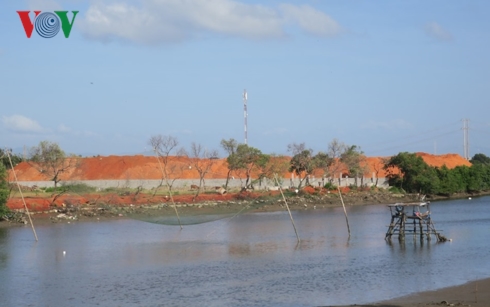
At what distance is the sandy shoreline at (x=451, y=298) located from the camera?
16203 millimetres

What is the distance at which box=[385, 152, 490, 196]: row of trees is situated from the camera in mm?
66000

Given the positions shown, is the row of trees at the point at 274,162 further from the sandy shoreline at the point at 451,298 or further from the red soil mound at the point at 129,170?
the sandy shoreline at the point at 451,298

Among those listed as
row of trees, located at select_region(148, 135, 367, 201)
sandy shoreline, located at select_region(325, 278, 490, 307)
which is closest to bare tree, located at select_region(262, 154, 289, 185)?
row of trees, located at select_region(148, 135, 367, 201)

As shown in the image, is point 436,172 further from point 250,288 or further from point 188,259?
point 250,288

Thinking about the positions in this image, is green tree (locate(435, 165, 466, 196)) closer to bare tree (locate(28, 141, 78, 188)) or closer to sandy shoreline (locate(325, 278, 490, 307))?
bare tree (locate(28, 141, 78, 188))

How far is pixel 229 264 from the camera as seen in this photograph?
2508 centimetres

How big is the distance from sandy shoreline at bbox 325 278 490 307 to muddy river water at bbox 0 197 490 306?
683 millimetres

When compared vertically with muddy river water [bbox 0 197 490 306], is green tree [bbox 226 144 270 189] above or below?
above

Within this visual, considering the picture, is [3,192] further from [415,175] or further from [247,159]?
[415,175]

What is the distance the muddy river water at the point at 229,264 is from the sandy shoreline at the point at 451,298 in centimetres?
68

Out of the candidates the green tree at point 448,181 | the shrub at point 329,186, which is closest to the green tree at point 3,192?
the shrub at point 329,186

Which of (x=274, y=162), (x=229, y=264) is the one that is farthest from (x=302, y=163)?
(x=229, y=264)

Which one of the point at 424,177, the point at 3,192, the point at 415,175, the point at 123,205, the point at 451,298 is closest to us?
the point at 451,298

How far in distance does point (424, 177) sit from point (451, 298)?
5016 cm
